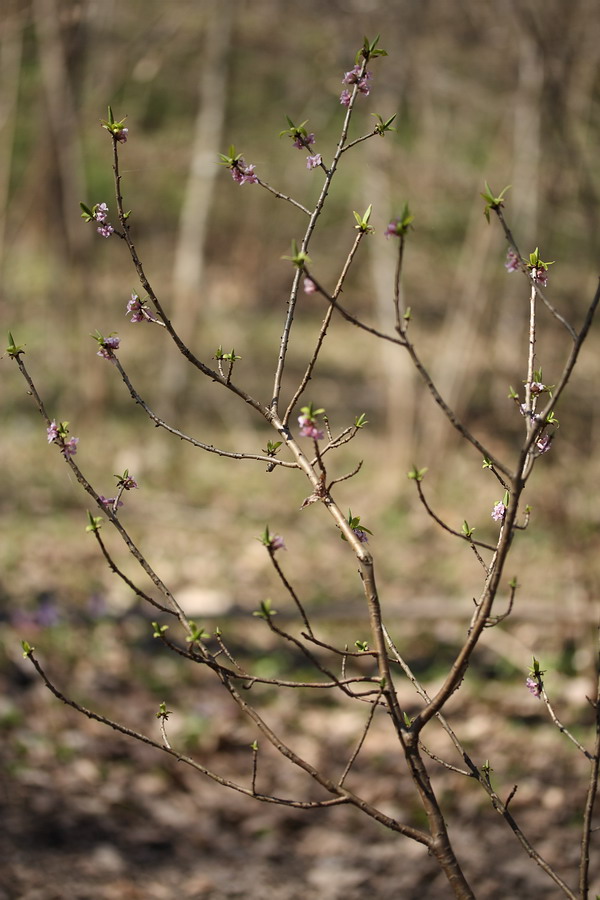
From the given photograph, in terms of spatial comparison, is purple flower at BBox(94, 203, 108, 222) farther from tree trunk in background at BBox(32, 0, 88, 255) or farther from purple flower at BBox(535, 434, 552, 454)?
tree trunk in background at BBox(32, 0, 88, 255)

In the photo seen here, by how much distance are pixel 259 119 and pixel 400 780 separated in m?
8.45

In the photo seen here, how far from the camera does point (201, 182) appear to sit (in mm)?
8656

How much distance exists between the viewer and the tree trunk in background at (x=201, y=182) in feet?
26.5

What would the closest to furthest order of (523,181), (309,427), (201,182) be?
(309,427), (523,181), (201,182)

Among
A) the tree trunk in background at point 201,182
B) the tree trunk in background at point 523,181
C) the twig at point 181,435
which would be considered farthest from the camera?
the tree trunk in background at point 201,182

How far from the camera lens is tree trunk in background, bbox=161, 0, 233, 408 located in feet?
26.5

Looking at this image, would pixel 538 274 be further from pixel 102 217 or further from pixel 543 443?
pixel 102 217

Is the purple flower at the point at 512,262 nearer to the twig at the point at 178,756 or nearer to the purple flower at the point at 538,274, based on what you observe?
the purple flower at the point at 538,274

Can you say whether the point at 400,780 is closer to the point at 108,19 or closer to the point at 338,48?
the point at 338,48

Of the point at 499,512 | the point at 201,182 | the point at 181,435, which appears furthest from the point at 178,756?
the point at 201,182

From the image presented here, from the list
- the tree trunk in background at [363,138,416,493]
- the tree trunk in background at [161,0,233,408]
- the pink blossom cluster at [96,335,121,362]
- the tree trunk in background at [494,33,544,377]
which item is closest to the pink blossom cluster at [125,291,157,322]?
the pink blossom cluster at [96,335,121,362]

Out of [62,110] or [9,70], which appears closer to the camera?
[62,110]

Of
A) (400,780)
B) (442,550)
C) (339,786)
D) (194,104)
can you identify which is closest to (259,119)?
(194,104)

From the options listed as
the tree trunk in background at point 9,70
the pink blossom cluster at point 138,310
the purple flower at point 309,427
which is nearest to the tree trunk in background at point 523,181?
the tree trunk in background at point 9,70
